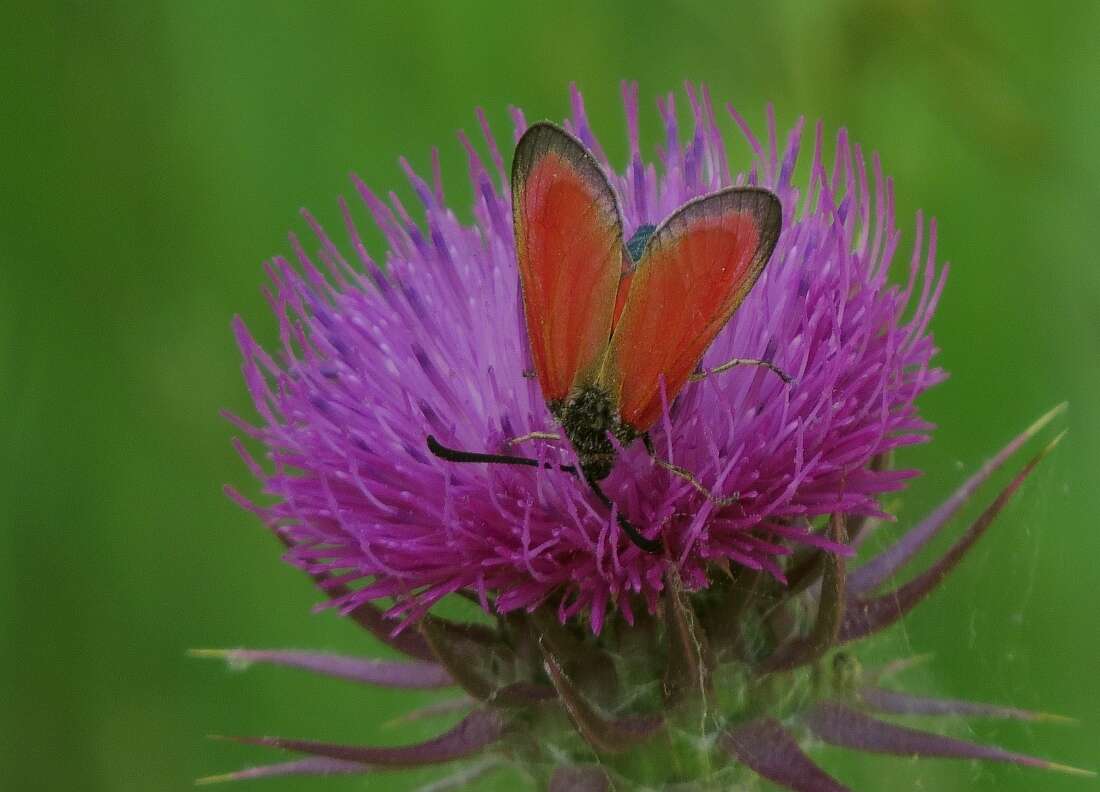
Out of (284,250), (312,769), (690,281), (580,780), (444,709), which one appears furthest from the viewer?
(284,250)

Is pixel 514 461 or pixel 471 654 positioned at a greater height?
pixel 514 461

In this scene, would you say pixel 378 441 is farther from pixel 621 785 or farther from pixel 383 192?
pixel 383 192

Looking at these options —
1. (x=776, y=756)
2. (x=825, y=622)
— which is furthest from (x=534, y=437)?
(x=776, y=756)

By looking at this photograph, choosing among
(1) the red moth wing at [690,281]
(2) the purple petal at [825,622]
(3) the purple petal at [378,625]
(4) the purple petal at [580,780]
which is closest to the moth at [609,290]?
(1) the red moth wing at [690,281]

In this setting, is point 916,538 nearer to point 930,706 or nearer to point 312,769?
point 930,706

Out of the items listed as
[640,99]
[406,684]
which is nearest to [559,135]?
[406,684]

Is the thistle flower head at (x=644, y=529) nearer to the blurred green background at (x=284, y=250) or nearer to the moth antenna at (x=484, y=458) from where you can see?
the moth antenna at (x=484, y=458)
